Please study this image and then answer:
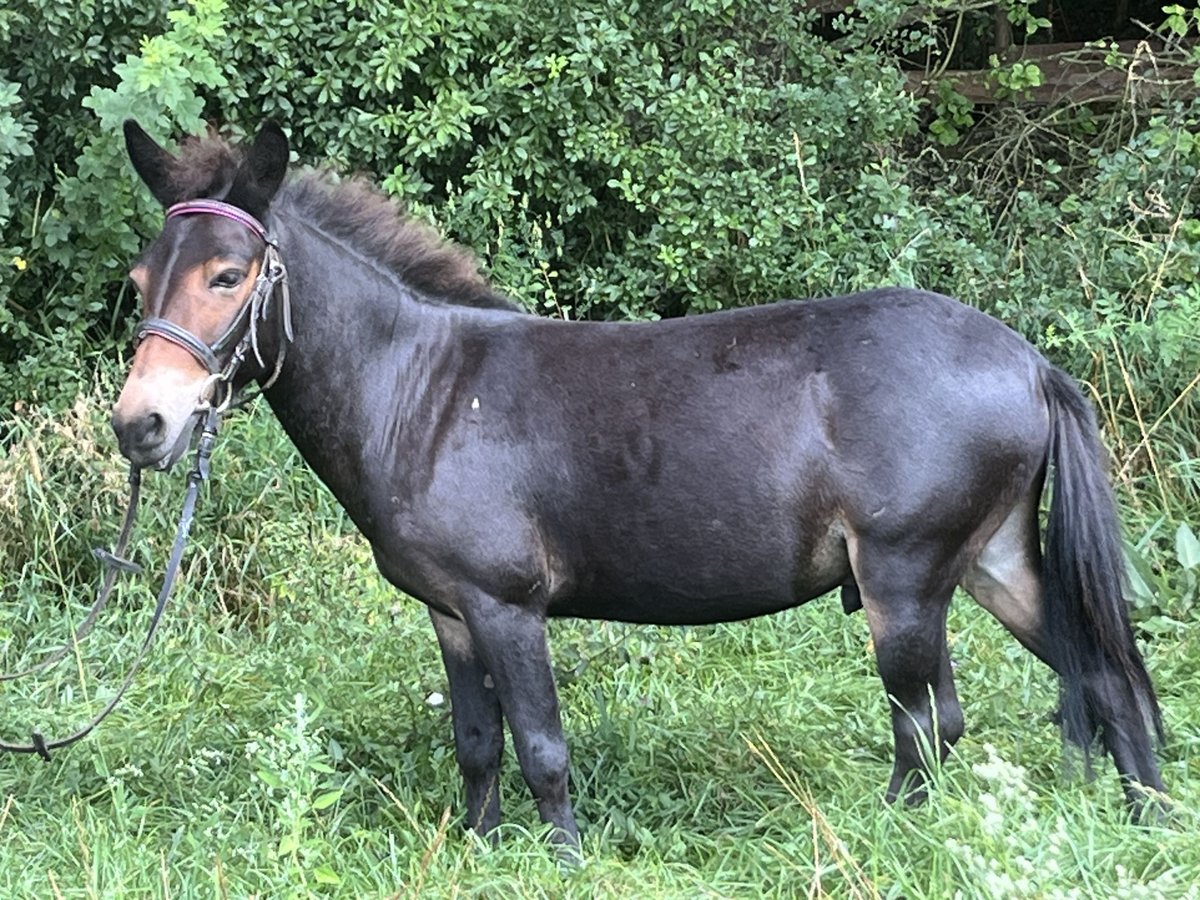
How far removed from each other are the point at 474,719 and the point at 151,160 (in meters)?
1.81

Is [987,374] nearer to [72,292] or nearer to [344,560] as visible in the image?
[344,560]

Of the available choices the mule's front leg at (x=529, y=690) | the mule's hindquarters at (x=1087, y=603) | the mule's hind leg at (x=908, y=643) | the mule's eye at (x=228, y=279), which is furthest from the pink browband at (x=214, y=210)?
the mule's hindquarters at (x=1087, y=603)

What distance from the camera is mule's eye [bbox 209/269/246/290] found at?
10.8 feet

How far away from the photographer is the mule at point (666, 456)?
11.2 feet

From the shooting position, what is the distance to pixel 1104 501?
11.8ft

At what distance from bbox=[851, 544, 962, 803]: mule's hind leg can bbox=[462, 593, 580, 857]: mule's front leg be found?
2.91 feet

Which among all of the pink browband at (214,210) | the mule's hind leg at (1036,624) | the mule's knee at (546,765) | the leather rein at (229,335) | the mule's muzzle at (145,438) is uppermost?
the pink browband at (214,210)

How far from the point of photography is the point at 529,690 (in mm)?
3512

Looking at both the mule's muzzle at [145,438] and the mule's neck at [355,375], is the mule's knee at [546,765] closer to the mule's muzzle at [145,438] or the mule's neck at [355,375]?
the mule's neck at [355,375]

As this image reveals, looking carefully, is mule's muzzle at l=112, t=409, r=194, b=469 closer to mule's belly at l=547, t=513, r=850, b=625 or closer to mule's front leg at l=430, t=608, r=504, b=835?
mule's front leg at l=430, t=608, r=504, b=835

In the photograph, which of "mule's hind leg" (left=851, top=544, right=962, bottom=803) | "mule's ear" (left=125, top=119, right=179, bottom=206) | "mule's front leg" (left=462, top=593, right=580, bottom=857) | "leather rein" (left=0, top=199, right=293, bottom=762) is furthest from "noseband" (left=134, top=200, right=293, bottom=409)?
Answer: "mule's hind leg" (left=851, top=544, right=962, bottom=803)

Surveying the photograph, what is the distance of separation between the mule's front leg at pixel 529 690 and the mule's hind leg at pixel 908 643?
2.91 feet

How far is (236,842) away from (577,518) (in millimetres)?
1313

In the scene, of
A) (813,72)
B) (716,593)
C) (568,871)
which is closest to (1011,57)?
(813,72)
